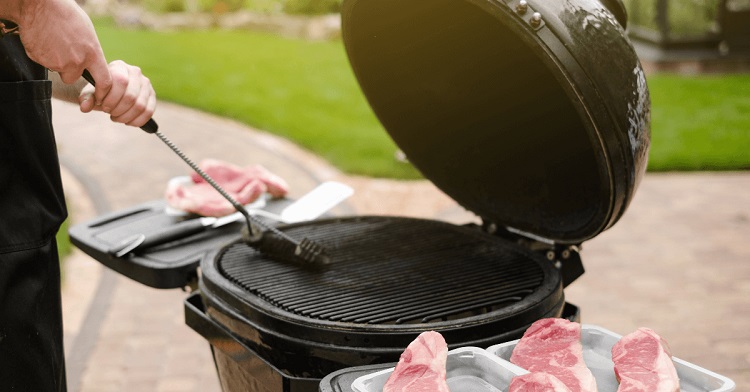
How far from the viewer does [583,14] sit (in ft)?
5.31

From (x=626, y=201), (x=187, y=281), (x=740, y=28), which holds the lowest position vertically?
(x=740, y=28)

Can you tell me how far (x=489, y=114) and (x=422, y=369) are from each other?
1.01 meters

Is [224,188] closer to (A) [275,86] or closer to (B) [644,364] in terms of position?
(B) [644,364]

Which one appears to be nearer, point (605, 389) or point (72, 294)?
point (605, 389)

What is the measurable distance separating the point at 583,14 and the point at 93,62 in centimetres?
102

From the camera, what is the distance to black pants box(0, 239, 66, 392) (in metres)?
1.77

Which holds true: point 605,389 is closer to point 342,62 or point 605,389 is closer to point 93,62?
point 93,62

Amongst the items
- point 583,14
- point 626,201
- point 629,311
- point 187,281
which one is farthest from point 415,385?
point 629,311

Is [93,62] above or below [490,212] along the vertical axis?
above

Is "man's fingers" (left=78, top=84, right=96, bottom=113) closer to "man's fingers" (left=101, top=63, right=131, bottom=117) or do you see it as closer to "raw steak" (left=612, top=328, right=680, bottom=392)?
"man's fingers" (left=101, top=63, right=131, bottom=117)

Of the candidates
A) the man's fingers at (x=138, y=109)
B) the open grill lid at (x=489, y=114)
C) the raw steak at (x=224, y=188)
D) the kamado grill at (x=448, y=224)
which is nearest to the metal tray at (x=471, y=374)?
the kamado grill at (x=448, y=224)

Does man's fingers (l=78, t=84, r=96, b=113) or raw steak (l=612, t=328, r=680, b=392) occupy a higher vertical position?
man's fingers (l=78, t=84, r=96, b=113)

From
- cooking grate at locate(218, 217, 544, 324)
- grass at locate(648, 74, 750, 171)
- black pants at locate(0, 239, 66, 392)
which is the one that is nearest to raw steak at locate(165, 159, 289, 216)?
cooking grate at locate(218, 217, 544, 324)

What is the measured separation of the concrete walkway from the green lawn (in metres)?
0.39
